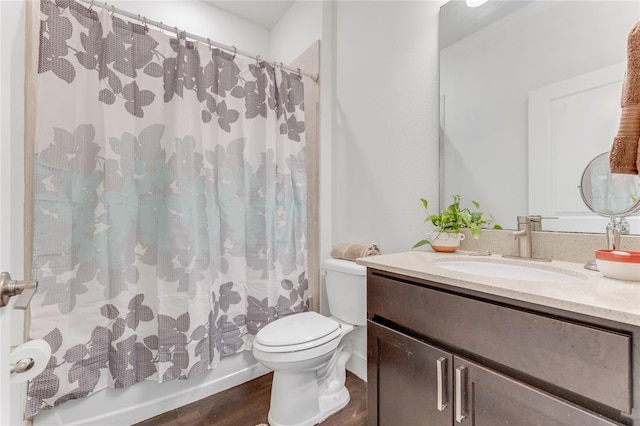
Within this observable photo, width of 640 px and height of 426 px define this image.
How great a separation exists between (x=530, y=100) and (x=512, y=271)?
74cm

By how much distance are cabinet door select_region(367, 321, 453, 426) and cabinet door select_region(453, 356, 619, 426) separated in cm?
4

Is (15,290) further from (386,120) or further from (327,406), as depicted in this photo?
(386,120)

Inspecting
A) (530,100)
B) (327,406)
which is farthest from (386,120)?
(327,406)

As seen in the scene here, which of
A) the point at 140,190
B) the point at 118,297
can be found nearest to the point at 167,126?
the point at 140,190

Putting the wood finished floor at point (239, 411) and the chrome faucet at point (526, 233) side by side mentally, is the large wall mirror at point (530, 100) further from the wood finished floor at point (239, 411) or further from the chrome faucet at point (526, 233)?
the wood finished floor at point (239, 411)

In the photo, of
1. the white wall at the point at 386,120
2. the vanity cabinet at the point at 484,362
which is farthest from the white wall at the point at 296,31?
the vanity cabinet at the point at 484,362

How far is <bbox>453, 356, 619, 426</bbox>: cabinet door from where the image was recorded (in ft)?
2.03

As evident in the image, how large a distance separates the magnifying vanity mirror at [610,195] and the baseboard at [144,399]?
1.78m

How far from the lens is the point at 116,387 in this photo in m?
1.30

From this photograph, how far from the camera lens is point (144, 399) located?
139 cm

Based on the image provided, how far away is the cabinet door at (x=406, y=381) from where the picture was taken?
842 millimetres

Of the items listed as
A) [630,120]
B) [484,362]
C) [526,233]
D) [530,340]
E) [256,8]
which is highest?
[256,8]

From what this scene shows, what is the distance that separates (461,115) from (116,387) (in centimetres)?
219

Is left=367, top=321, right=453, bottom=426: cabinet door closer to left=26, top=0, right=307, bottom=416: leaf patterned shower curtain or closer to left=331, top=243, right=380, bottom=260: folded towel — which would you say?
left=331, top=243, right=380, bottom=260: folded towel
